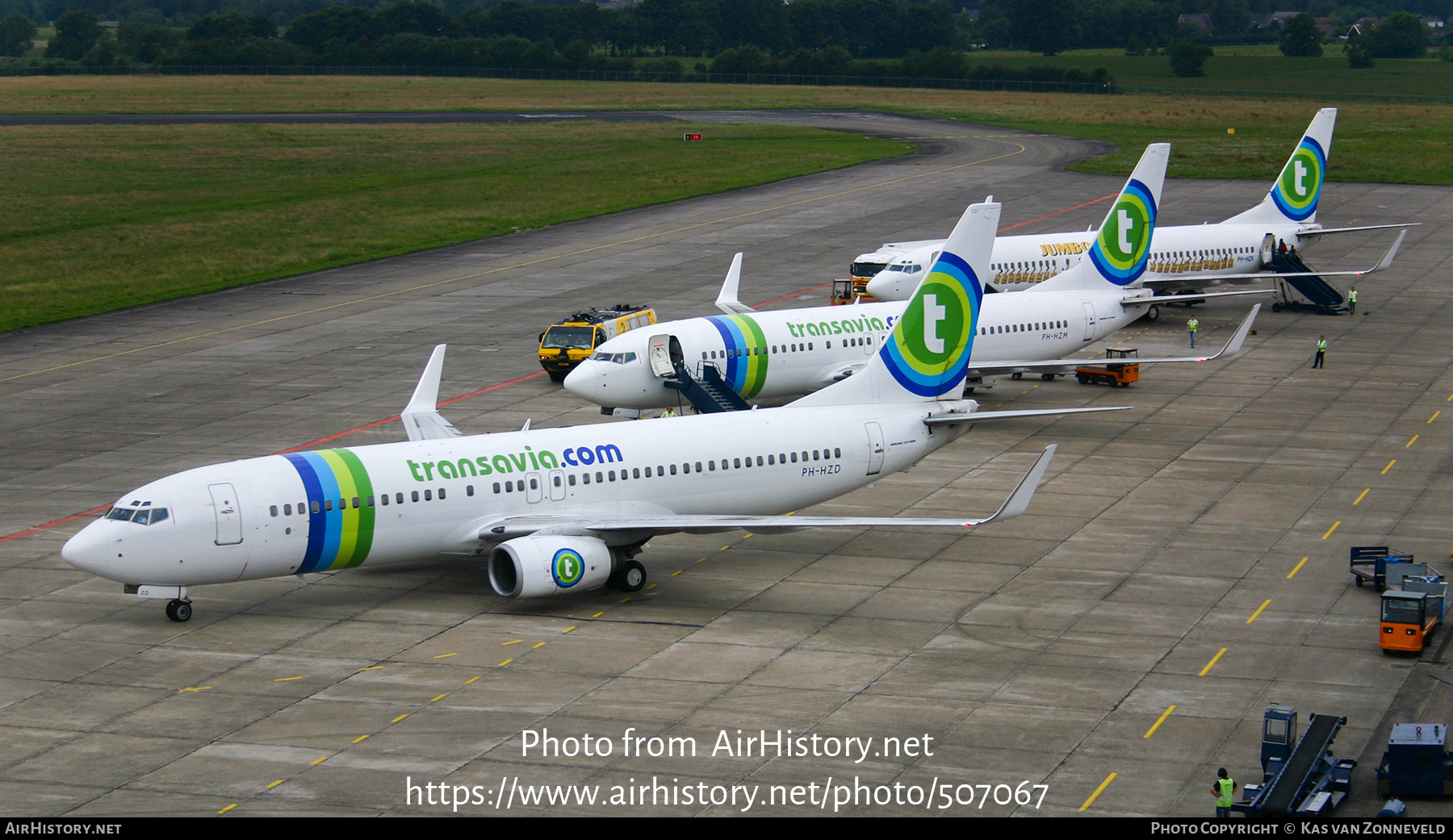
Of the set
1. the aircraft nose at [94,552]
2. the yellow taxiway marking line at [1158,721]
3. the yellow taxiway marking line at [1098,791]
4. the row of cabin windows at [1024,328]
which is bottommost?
the yellow taxiway marking line at [1158,721]

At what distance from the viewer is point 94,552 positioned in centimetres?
3725

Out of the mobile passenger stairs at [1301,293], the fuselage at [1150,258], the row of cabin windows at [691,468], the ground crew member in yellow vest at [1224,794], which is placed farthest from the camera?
the mobile passenger stairs at [1301,293]

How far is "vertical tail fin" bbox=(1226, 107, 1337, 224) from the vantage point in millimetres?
87312

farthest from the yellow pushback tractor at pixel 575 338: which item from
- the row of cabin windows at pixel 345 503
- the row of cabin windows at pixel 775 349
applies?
the row of cabin windows at pixel 345 503

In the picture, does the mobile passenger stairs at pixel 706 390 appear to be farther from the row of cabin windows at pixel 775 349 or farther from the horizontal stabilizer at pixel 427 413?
the horizontal stabilizer at pixel 427 413

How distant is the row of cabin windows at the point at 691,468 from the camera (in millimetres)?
40906

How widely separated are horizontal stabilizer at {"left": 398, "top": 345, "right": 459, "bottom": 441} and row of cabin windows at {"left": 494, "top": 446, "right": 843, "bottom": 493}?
561 cm

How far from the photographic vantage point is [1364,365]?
71.3m

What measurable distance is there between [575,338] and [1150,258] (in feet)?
98.3

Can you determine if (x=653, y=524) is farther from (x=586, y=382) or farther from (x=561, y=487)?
(x=586, y=382)

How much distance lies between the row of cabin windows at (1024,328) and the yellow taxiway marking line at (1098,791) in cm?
3426

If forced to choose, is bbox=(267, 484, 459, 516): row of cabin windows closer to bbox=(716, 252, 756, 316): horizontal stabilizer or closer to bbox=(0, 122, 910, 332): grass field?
bbox=(716, 252, 756, 316): horizontal stabilizer

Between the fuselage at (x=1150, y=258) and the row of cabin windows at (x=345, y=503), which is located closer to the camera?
the row of cabin windows at (x=345, y=503)
